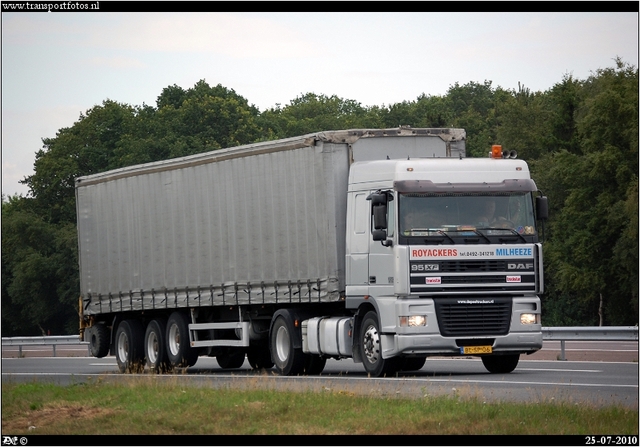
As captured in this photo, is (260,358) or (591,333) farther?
(260,358)

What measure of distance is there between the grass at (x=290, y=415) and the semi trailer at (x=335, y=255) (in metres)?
4.03

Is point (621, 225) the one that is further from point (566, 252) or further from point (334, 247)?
point (334, 247)

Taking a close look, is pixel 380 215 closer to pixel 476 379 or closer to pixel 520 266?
pixel 520 266

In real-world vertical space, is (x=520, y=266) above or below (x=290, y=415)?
above

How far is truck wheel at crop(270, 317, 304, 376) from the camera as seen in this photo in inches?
920

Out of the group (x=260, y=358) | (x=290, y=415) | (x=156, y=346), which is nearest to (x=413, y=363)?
(x=260, y=358)

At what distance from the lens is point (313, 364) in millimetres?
23750

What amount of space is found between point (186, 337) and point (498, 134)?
58308 millimetres

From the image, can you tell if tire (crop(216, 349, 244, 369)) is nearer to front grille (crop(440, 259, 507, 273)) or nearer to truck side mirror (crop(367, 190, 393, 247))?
truck side mirror (crop(367, 190, 393, 247))

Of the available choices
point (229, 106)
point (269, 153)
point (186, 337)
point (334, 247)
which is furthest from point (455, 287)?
point (229, 106)

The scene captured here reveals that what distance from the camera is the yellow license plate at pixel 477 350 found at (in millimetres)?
21156

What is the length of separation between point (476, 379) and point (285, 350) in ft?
13.6

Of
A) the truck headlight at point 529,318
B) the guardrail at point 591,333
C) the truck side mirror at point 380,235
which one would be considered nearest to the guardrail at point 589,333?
the guardrail at point 591,333

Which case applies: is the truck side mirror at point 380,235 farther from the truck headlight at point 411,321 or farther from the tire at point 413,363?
the tire at point 413,363
